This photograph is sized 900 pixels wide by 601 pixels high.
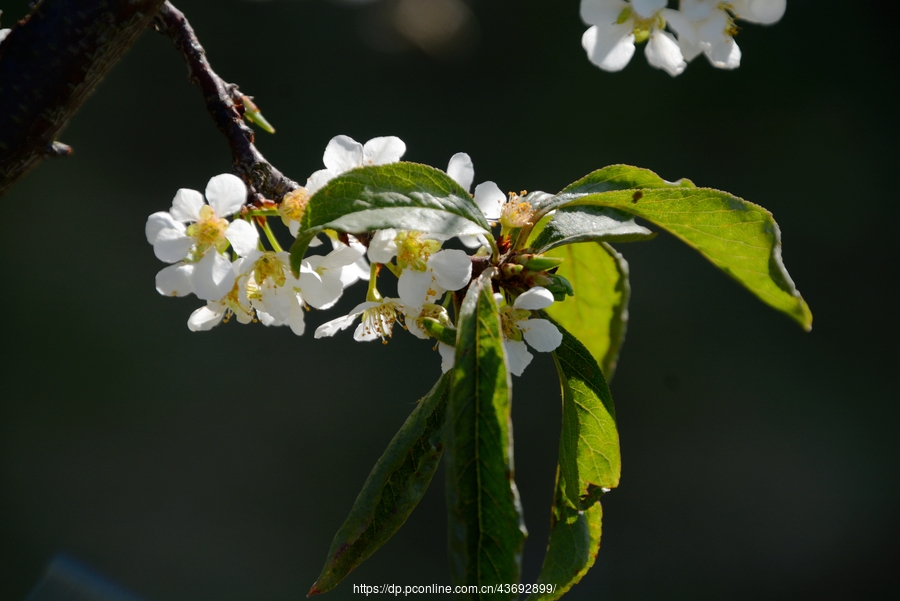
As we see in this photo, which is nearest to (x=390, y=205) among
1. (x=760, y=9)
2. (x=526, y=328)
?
(x=526, y=328)

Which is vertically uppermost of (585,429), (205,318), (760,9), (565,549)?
(760,9)

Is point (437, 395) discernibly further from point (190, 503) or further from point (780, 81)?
point (780, 81)

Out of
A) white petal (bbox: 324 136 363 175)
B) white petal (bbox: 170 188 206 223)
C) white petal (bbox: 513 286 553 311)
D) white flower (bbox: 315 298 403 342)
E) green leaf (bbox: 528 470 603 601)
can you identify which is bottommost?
green leaf (bbox: 528 470 603 601)

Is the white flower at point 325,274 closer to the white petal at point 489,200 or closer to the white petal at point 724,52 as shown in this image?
the white petal at point 489,200

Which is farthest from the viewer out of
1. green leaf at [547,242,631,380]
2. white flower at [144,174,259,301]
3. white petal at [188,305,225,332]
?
green leaf at [547,242,631,380]

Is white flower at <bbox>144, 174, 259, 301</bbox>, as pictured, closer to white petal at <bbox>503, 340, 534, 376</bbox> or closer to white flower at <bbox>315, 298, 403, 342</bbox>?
white flower at <bbox>315, 298, 403, 342</bbox>

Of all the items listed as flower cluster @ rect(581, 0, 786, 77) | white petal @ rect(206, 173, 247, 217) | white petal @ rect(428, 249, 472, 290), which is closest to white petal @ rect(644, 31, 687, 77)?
flower cluster @ rect(581, 0, 786, 77)

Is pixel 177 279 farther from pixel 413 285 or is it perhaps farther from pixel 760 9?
pixel 760 9

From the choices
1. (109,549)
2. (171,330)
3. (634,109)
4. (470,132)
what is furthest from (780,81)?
(109,549)
